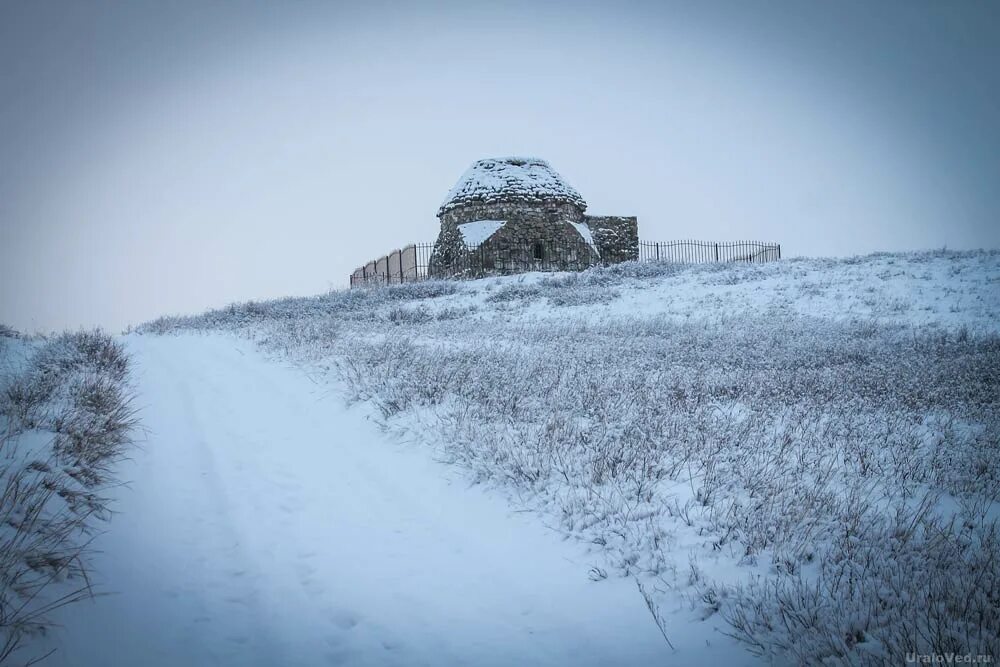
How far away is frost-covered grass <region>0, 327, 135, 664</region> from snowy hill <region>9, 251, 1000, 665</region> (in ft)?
0.86

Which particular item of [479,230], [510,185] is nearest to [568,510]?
[479,230]

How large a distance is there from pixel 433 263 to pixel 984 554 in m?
32.4

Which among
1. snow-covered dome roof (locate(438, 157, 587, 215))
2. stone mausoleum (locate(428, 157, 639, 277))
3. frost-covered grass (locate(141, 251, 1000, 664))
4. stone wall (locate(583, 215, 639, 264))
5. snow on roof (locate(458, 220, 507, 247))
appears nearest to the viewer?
frost-covered grass (locate(141, 251, 1000, 664))

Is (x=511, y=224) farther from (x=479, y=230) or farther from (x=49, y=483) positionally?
(x=49, y=483)

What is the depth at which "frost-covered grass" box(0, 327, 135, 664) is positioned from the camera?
2834mm

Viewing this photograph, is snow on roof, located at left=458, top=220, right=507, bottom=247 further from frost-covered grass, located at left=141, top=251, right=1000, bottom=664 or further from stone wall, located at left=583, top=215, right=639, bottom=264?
frost-covered grass, located at left=141, top=251, right=1000, bottom=664

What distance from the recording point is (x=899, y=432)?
559 centimetres

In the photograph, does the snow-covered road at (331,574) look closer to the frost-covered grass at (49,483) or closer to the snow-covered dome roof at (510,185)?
the frost-covered grass at (49,483)

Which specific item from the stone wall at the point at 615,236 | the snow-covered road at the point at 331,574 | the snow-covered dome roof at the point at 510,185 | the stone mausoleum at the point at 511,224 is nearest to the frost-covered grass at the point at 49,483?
the snow-covered road at the point at 331,574

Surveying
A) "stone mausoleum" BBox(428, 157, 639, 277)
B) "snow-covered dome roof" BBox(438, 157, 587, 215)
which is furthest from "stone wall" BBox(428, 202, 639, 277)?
"snow-covered dome roof" BBox(438, 157, 587, 215)

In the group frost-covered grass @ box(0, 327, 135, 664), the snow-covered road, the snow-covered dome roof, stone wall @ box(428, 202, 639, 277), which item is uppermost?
the snow-covered dome roof

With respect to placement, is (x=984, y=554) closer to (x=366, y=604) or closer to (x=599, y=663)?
(x=599, y=663)

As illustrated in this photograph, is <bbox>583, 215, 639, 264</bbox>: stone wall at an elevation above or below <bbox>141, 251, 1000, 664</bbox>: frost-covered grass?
above

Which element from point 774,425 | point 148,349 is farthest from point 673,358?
point 148,349
